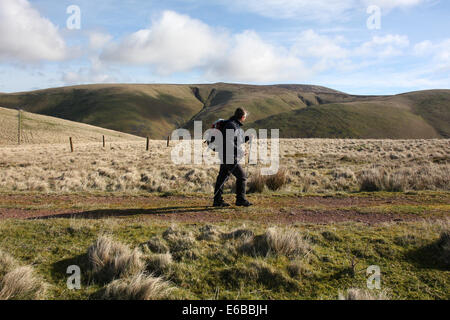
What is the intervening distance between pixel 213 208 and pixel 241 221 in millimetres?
1478

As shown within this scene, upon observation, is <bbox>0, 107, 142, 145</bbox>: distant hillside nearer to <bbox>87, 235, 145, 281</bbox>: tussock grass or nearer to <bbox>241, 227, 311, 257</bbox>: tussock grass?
<bbox>87, 235, 145, 281</bbox>: tussock grass

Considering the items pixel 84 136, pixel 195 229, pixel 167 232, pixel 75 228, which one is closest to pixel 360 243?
pixel 195 229

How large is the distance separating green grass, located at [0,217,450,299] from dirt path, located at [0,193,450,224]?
98 centimetres

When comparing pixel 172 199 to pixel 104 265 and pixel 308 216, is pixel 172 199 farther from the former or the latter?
pixel 104 265

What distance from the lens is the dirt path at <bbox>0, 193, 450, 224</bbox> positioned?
274 inches

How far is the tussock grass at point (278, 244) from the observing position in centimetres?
466

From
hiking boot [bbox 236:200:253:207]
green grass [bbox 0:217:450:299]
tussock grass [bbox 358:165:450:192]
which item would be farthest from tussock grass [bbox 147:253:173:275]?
tussock grass [bbox 358:165:450:192]

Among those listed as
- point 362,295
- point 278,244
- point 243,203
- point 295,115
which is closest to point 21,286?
point 278,244

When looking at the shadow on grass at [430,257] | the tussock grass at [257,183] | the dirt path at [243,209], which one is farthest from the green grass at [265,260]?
the tussock grass at [257,183]

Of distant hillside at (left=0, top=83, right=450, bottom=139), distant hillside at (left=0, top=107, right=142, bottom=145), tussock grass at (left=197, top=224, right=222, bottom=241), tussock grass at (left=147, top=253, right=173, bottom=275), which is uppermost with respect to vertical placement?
distant hillside at (left=0, top=83, right=450, bottom=139)

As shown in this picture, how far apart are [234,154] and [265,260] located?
3.61m

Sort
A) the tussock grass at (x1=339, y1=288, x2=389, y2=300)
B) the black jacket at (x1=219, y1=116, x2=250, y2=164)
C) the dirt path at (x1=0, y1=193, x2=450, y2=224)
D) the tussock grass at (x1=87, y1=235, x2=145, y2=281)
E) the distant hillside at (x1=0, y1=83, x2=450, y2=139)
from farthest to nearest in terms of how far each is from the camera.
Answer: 1. the distant hillside at (x1=0, y1=83, x2=450, y2=139)
2. the black jacket at (x1=219, y1=116, x2=250, y2=164)
3. the dirt path at (x1=0, y1=193, x2=450, y2=224)
4. the tussock grass at (x1=87, y1=235, x2=145, y2=281)
5. the tussock grass at (x1=339, y1=288, x2=389, y2=300)

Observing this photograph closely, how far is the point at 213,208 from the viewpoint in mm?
7879

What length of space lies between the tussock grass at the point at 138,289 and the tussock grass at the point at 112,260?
12.3 inches
